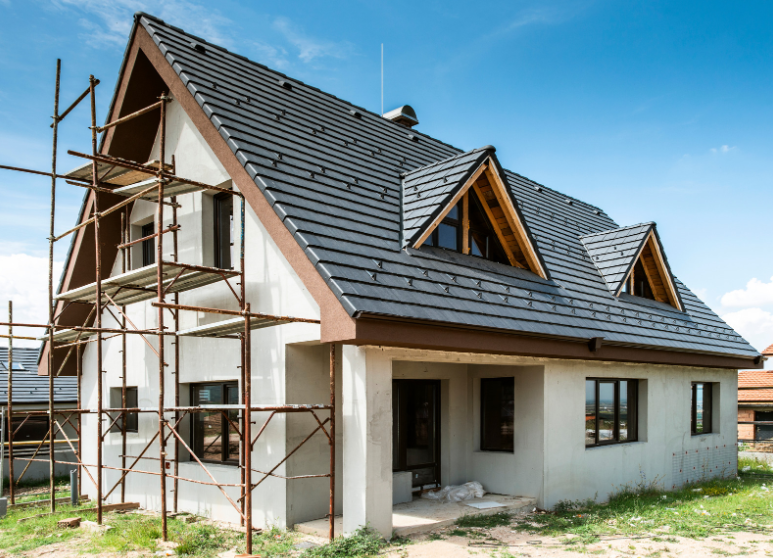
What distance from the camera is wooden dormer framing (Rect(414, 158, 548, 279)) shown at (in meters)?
9.96

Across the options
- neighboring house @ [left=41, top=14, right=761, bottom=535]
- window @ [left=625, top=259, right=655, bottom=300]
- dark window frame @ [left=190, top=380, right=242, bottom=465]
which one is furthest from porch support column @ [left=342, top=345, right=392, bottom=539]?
window @ [left=625, top=259, right=655, bottom=300]

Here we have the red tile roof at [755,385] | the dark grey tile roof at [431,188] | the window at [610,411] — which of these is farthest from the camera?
the red tile roof at [755,385]

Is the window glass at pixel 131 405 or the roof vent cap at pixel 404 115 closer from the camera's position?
the window glass at pixel 131 405

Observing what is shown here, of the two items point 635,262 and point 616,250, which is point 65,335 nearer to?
point 616,250

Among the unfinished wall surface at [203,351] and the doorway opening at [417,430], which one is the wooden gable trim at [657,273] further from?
the unfinished wall surface at [203,351]

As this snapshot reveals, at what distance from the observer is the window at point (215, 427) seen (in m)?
9.34

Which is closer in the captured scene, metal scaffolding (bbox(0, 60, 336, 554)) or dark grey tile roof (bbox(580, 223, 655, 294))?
metal scaffolding (bbox(0, 60, 336, 554))

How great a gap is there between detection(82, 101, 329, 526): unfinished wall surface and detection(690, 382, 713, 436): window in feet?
33.4

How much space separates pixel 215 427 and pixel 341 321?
13.5 feet

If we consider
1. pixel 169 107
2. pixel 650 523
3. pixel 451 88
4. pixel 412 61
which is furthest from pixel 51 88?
pixel 650 523

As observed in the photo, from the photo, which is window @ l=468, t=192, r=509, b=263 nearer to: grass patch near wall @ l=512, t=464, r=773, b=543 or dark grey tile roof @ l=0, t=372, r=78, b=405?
grass patch near wall @ l=512, t=464, r=773, b=543

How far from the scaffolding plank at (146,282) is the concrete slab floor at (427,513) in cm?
356

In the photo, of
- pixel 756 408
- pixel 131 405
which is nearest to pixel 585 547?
pixel 131 405

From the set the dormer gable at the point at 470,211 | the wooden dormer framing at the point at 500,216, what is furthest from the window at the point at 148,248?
the wooden dormer framing at the point at 500,216
